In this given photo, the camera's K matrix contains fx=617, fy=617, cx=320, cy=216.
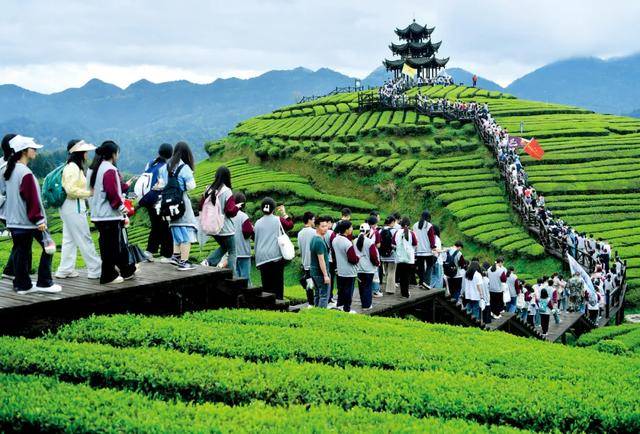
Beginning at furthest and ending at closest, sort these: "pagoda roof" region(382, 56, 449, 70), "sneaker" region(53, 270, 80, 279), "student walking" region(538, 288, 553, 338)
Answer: "pagoda roof" region(382, 56, 449, 70) < "student walking" region(538, 288, 553, 338) < "sneaker" region(53, 270, 80, 279)

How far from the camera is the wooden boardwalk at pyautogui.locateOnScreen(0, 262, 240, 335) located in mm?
7539

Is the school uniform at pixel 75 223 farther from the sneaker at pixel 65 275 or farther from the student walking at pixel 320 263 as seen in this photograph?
the student walking at pixel 320 263

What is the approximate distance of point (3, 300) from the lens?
764 centimetres

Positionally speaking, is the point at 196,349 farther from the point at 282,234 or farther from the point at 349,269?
the point at 349,269

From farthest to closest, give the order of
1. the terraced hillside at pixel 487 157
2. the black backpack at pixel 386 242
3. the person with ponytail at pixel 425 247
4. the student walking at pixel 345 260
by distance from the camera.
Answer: the terraced hillside at pixel 487 157, the person with ponytail at pixel 425 247, the black backpack at pixel 386 242, the student walking at pixel 345 260

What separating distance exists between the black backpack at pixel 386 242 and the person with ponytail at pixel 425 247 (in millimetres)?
1384

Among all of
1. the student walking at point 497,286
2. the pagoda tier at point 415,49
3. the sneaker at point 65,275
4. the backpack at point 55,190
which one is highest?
the pagoda tier at point 415,49

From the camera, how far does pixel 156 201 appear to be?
10.2 m

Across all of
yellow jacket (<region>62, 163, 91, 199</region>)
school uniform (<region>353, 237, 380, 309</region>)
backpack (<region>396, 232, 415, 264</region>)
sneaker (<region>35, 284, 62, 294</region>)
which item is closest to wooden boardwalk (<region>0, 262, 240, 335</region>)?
sneaker (<region>35, 284, 62, 294</region>)

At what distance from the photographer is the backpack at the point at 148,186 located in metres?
10.2

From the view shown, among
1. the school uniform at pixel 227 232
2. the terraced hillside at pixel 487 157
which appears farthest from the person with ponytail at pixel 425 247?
the terraced hillside at pixel 487 157

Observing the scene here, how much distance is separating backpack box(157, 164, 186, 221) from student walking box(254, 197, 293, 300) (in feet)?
6.72

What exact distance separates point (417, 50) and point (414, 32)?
256 cm

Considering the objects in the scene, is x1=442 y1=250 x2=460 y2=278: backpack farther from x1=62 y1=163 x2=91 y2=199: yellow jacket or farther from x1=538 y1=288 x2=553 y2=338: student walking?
x1=62 y1=163 x2=91 y2=199: yellow jacket
